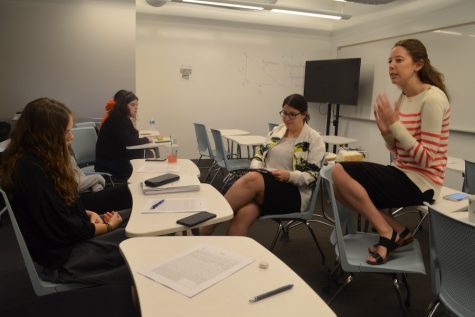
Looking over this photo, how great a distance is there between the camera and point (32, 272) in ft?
4.59

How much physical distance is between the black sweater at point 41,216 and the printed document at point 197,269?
579mm

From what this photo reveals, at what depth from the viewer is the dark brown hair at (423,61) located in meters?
1.98

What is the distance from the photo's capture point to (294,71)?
677 centimetres

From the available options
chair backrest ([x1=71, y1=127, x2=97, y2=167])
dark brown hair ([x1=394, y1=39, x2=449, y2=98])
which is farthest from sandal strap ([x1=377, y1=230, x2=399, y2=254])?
chair backrest ([x1=71, y1=127, x2=97, y2=167])

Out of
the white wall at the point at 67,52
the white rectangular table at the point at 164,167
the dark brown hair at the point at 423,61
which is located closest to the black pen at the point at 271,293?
the white rectangular table at the point at 164,167

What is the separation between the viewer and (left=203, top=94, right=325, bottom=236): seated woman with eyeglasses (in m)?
2.44

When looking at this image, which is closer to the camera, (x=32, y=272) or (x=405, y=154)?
(x=32, y=272)

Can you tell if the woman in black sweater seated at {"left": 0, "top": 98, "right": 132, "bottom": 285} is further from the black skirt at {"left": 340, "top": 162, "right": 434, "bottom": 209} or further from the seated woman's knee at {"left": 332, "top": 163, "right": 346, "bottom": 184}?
the black skirt at {"left": 340, "top": 162, "right": 434, "bottom": 209}

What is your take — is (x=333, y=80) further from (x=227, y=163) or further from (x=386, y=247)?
(x=386, y=247)

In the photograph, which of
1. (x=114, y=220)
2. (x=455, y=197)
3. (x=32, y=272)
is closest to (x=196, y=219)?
(x=114, y=220)

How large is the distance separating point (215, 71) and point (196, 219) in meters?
5.11

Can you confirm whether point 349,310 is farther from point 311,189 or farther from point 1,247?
point 1,247

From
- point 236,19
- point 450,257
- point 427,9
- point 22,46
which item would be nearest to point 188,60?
point 236,19

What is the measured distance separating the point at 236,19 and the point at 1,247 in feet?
16.1
